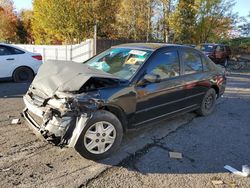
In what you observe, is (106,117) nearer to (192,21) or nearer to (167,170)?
(167,170)

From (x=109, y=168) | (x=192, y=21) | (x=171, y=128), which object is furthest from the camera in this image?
(x=192, y=21)

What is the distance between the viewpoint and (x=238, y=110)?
6844 mm

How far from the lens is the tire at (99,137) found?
12.1 ft

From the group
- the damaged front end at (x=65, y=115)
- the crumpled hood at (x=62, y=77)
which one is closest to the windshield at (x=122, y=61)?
the crumpled hood at (x=62, y=77)

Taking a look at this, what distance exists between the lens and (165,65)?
4.82 m

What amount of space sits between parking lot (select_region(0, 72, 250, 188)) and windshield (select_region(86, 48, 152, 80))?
112cm

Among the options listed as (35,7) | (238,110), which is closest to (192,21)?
(35,7)

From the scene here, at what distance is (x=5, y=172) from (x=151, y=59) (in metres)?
2.68

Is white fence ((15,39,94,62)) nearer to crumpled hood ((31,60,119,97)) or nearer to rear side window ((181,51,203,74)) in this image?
rear side window ((181,51,203,74))

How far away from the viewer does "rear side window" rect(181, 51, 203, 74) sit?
5324 mm

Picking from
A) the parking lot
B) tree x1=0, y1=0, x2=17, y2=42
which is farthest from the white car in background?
tree x1=0, y1=0, x2=17, y2=42

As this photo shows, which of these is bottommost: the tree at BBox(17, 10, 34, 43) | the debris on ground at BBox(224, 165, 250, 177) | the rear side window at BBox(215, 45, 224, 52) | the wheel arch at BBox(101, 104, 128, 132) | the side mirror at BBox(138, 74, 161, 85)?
the debris on ground at BBox(224, 165, 250, 177)

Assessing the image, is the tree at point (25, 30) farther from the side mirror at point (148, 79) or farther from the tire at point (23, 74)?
the side mirror at point (148, 79)

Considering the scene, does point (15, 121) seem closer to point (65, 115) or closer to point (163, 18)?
point (65, 115)
